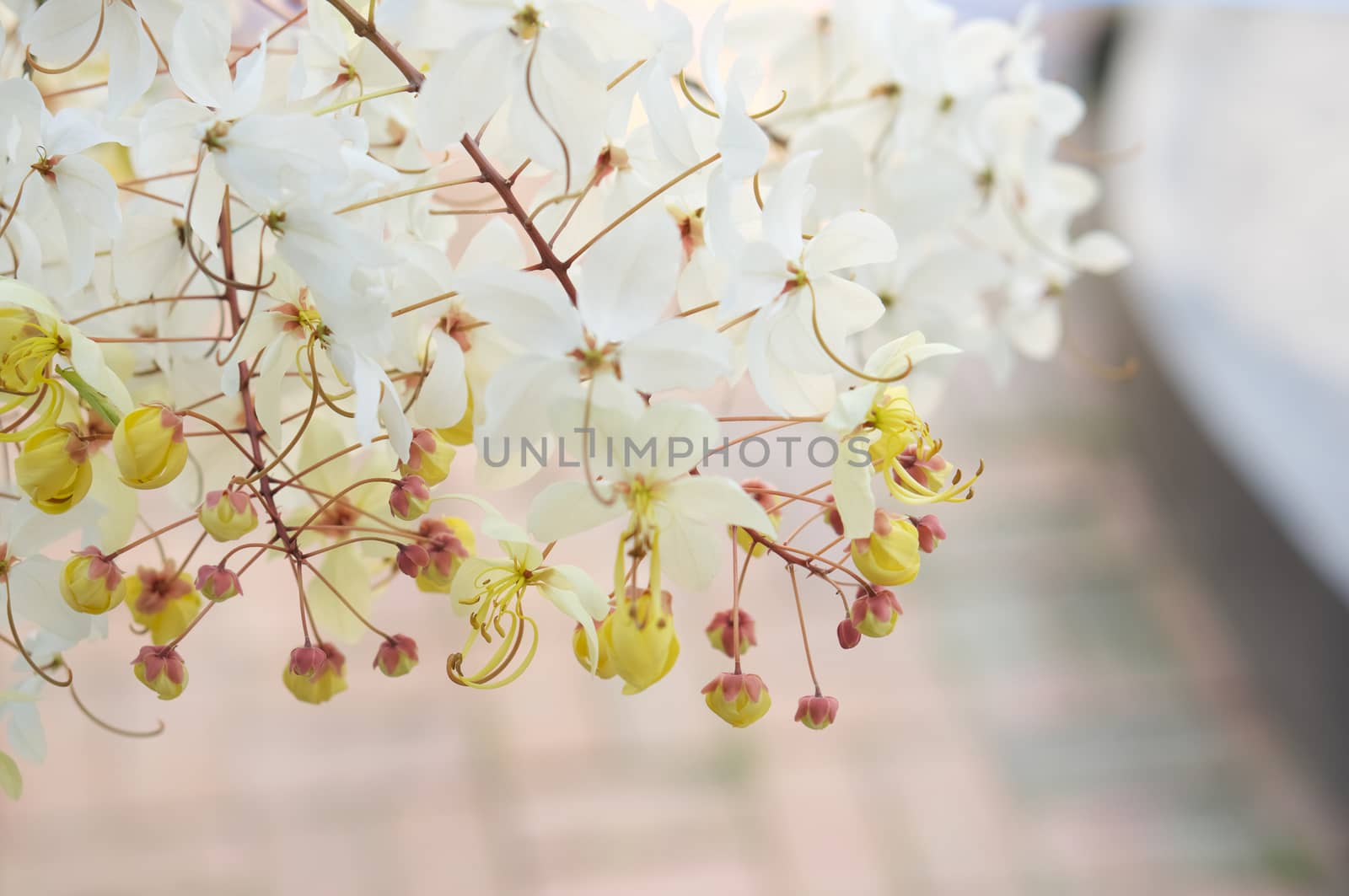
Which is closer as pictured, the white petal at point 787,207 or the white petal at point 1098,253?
the white petal at point 787,207

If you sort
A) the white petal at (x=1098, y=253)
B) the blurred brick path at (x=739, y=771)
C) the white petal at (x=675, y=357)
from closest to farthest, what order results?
the white petal at (x=675, y=357) → the white petal at (x=1098, y=253) → the blurred brick path at (x=739, y=771)

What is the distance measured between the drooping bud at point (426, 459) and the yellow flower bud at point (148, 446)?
49 mm

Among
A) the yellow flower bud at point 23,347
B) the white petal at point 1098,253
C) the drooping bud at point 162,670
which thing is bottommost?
the drooping bud at point 162,670

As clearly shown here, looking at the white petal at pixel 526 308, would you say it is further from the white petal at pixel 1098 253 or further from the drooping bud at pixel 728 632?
the white petal at pixel 1098 253

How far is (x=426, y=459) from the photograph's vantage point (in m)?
0.28

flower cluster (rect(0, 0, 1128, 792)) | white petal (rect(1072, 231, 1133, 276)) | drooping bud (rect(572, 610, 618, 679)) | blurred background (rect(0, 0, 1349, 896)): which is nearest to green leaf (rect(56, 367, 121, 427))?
flower cluster (rect(0, 0, 1128, 792))

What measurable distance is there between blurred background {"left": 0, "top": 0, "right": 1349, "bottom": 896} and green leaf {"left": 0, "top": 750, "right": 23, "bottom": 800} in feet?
2.02

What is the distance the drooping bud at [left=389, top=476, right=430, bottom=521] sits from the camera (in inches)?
10.6

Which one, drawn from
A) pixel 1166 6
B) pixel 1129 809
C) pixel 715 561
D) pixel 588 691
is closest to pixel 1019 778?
pixel 1129 809

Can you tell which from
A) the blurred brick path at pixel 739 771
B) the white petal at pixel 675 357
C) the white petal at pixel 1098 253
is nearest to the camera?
the white petal at pixel 675 357

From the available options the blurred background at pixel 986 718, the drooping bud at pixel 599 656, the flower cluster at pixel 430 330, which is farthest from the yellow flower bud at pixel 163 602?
the blurred background at pixel 986 718

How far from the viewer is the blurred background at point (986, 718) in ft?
2.89

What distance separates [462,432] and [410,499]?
3cm

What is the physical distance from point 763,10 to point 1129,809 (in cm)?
73
